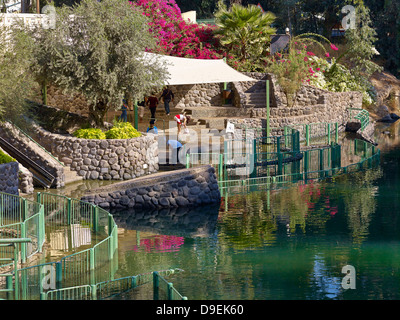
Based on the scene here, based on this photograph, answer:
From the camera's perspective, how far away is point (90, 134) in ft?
82.9

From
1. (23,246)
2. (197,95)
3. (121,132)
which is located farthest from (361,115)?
(23,246)

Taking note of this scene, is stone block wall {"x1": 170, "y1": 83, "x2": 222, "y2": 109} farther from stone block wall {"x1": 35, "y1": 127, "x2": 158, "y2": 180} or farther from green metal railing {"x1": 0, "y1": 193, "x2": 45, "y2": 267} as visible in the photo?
green metal railing {"x1": 0, "y1": 193, "x2": 45, "y2": 267}

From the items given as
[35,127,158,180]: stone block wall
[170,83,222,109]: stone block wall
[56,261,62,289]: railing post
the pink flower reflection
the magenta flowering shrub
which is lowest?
[56,261,62,289]: railing post

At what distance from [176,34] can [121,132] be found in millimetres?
14330

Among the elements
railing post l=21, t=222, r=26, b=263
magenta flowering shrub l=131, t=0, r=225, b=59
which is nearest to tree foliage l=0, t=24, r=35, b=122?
railing post l=21, t=222, r=26, b=263

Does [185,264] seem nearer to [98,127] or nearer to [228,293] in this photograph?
[228,293]

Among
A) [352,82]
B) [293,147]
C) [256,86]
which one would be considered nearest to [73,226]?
[293,147]

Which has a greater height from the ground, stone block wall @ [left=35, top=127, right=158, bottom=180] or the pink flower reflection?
stone block wall @ [left=35, top=127, right=158, bottom=180]

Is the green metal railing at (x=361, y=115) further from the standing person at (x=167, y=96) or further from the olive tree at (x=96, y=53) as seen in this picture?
the olive tree at (x=96, y=53)

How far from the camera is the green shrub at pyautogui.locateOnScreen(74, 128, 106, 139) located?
994 inches

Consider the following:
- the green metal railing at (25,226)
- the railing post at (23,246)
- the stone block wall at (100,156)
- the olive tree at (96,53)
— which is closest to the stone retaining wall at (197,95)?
the olive tree at (96,53)

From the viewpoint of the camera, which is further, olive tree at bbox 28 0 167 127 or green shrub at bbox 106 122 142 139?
green shrub at bbox 106 122 142 139

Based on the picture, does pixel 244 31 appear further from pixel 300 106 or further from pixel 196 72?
pixel 196 72

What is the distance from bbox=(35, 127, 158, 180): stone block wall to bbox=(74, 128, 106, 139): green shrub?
33 centimetres
